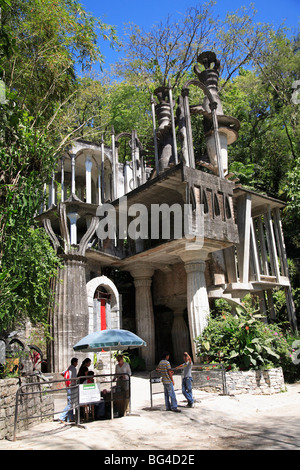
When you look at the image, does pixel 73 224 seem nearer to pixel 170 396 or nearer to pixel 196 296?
pixel 196 296

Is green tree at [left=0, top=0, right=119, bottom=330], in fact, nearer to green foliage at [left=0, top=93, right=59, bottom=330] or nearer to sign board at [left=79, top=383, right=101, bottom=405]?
green foliage at [left=0, top=93, right=59, bottom=330]

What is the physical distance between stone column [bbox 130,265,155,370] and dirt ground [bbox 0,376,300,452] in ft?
20.4

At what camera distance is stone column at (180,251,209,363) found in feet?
49.1

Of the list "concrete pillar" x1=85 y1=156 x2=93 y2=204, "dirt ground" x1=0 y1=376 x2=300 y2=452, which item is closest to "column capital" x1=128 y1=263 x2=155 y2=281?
"concrete pillar" x1=85 y1=156 x2=93 y2=204

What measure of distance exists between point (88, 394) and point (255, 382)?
626 centimetres

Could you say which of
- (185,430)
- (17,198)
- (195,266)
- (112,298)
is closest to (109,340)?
(185,430)

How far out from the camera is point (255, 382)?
12.8 m

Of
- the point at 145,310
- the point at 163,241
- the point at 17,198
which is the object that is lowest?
the point at 145,310

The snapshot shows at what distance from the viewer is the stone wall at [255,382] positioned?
12.4 metres

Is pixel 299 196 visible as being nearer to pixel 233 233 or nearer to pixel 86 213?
pixel 233 233

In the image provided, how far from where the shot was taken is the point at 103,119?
28.5 meters

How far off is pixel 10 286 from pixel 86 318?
6620 mm
